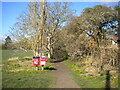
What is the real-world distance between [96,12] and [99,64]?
8.20 m

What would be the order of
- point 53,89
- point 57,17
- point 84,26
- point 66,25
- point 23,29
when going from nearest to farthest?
point 53,89 → point 23,29 → point 84,26 → point 57,17 → point 66,25

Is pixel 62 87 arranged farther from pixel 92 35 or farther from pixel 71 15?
pixel 71 15

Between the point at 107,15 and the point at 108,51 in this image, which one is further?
the point at 107,15

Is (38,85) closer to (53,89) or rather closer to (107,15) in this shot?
(53,89)

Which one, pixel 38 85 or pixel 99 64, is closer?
pixel 38 85

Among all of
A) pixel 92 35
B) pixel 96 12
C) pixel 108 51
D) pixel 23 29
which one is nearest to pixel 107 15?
pixel 96 12

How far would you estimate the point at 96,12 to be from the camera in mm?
14023

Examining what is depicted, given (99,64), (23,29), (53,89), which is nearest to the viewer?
(53,89)

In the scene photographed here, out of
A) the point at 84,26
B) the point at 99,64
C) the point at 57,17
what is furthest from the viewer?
the point at 57,17

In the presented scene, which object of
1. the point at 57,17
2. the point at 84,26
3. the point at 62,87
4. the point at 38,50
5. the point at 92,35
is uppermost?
the point at 57,17

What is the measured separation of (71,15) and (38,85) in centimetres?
1195

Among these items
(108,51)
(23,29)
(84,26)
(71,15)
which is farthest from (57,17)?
(108,51)

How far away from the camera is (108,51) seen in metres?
7.64

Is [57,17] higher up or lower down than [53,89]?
higher up
